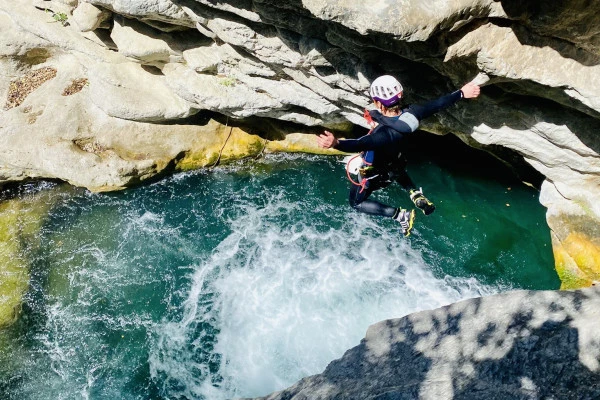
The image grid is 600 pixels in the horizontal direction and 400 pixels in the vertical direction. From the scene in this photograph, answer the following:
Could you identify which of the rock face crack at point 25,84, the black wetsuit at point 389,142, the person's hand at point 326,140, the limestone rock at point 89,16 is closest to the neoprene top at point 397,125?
the black wetsuit at point 389,142

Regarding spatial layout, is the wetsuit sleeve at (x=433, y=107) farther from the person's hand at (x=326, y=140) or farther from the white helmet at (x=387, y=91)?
the person's hand at (x=326, y=140)

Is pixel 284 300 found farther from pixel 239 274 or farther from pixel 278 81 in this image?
pixel 278 81

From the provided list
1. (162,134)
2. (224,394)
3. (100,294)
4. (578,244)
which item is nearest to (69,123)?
(162,134)

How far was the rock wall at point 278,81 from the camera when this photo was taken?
631 centimetres

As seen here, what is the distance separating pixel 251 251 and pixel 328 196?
7.50 feet

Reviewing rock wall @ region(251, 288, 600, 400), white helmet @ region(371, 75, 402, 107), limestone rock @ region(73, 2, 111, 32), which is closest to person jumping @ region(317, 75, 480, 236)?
white helmet @ region(371, 75, 402, 107)

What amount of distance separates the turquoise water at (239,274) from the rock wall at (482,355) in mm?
2959

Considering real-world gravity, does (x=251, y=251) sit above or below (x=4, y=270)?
above

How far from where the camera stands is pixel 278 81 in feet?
33.0

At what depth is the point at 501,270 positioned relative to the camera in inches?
397

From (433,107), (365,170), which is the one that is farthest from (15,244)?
(433,107)

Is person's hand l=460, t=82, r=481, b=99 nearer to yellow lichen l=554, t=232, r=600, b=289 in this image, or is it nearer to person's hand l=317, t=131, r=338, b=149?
person's hand l=317, t=131, r=338, b=149

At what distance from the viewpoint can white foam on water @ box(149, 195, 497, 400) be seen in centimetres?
905

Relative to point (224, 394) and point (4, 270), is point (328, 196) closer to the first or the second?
point (224, 394)
